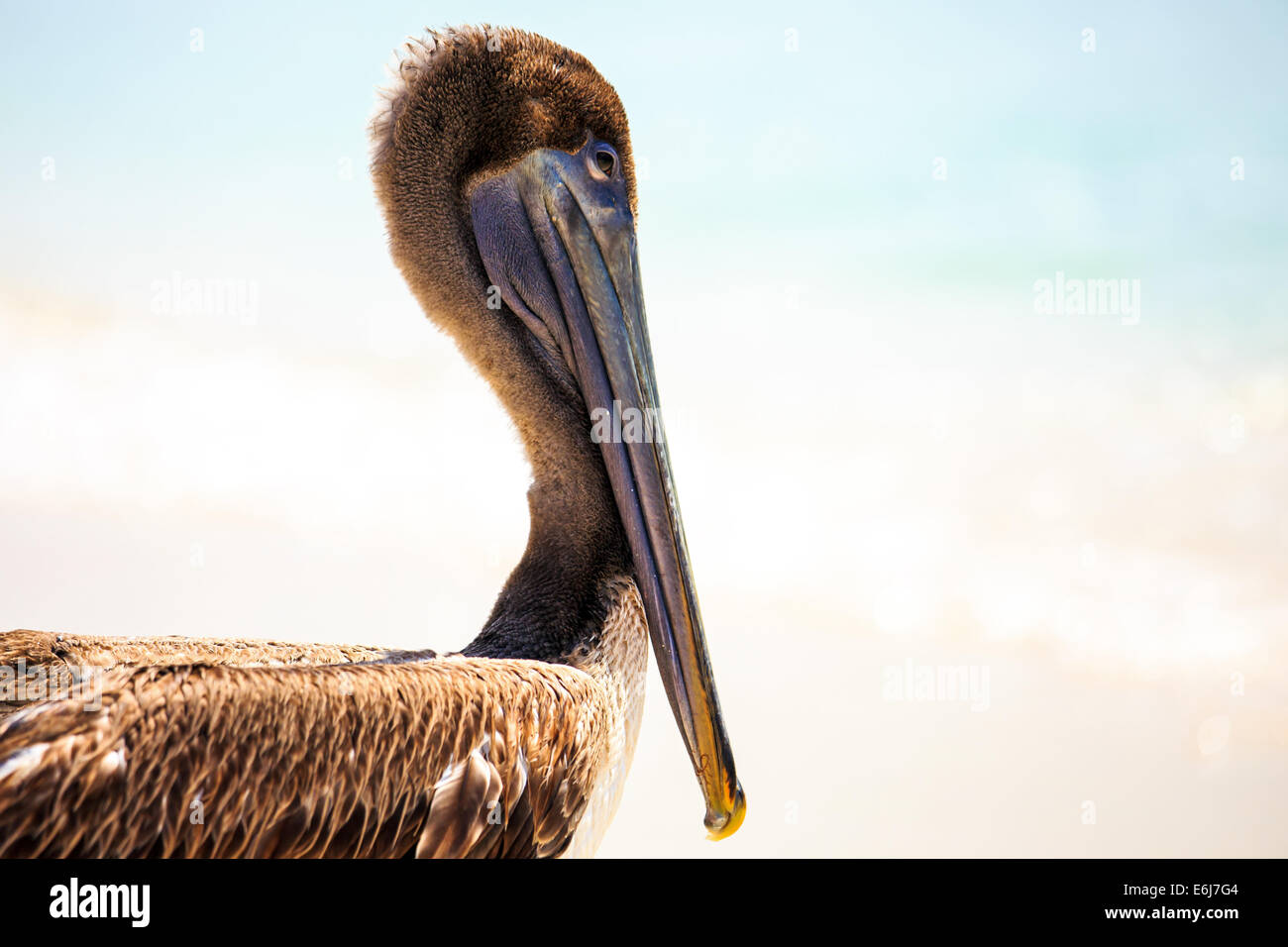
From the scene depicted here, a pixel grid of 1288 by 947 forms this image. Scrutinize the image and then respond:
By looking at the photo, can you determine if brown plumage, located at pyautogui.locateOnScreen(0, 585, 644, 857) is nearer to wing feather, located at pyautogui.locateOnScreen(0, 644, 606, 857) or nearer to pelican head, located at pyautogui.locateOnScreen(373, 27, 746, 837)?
wing feather, located at pyautogui.locateOnScreen(0, 644, 606, 857)

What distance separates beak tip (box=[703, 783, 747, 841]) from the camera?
286 centimetres

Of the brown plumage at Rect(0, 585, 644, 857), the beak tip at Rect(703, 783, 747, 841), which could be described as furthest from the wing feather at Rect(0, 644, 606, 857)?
the beak tip at Rect(703, 783, 747, 841)

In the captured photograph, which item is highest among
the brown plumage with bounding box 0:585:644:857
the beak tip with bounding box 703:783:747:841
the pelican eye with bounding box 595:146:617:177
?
the pelican eye with bounding box 595:146:617:177

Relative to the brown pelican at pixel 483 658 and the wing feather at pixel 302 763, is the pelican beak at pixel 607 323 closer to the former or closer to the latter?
the brown pelican at pixel 483 658

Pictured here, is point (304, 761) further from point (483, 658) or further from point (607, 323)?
point (607, 323)

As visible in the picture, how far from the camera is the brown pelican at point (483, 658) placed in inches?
78.2

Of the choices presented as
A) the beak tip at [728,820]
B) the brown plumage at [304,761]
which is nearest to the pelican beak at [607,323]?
the beak tip at [728,820]

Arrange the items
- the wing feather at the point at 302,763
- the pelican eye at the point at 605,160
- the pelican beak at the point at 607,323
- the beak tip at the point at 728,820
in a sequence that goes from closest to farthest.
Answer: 1. the wing feather at the point at 302,763
2. the beak tip at the point at 728,820
3. the pelican beak at the point at 607,323
4. the pelican eye at the point at 605,160

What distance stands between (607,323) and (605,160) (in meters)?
0.62

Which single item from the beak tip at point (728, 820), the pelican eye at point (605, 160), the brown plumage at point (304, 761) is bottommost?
the beak tip at point (728, 820)
